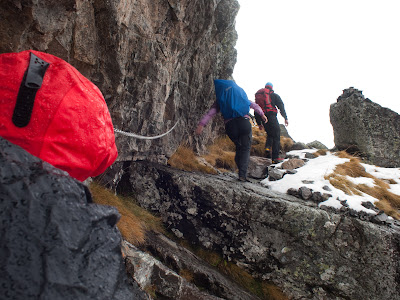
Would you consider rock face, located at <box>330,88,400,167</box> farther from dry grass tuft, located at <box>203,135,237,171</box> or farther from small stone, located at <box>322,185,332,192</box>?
small stone, located at <box>322,185,332,192</box>

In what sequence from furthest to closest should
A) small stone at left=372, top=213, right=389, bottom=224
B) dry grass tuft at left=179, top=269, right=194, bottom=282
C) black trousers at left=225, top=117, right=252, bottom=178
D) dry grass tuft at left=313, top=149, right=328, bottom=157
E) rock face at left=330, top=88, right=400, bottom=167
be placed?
rock face at left=330, top=88, right=400, bottom=167 < dry grass tuft at left=313, top=149, right=328, bottom=157 < black trousers at left=225, top=117, right=252, bottom=178 < small stone at left=372, top=213, right=389, bottom=224 < dry grass tuft at left=179, top=269, right=194, bottom=282

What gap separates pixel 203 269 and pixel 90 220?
3133 millimetres

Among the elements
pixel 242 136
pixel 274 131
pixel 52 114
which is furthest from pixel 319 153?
pixel 52 114

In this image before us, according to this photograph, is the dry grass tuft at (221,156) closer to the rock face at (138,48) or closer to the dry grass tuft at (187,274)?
the rock face at (138,48)

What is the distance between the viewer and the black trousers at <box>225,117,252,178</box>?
694 cm

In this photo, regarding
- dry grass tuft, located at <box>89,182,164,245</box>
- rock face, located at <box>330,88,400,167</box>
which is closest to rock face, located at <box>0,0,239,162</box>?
dry grass tuft, located at <box>89,182,164,245</box>

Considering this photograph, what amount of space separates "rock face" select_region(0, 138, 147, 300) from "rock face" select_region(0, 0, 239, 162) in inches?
85.8

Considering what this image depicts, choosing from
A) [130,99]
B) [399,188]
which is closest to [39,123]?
[130,99]

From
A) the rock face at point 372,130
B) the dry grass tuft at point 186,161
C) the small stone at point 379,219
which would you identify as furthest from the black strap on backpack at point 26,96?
the rock face at point 372,130

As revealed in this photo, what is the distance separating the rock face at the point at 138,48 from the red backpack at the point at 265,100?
262 cm

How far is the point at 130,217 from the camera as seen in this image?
4.41m

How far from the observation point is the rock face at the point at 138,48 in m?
3.01

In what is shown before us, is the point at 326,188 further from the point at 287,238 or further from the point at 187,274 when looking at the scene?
the point at 187,274

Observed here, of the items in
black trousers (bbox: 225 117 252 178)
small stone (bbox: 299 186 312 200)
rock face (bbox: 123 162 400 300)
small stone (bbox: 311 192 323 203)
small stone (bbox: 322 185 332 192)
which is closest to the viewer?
rock face (bbox: 123 162 400 300)
